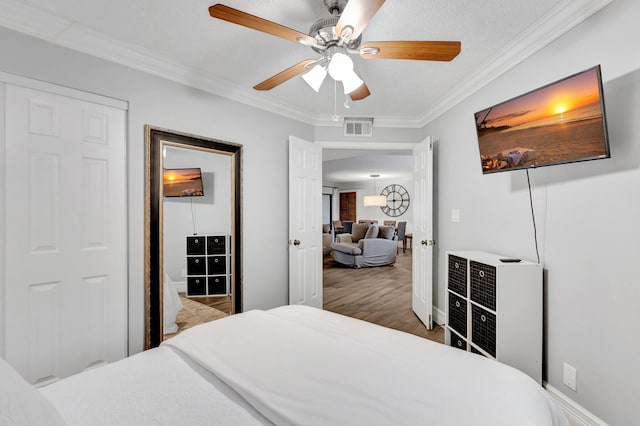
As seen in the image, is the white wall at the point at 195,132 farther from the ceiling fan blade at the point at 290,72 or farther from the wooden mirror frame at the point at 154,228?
the ceiling fan blade at the point at 290,72

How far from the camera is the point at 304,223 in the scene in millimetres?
3533

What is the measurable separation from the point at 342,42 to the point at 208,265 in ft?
7.14

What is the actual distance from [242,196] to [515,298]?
93.3 inches

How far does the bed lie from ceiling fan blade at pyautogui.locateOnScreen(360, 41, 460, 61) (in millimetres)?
1441

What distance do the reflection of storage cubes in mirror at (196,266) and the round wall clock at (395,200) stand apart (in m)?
8.26

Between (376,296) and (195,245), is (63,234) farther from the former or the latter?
(376,296)

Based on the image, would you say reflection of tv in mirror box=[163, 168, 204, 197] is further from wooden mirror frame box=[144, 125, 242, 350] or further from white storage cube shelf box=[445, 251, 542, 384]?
white storage cube shelf box=[445, 251, 542, 384]

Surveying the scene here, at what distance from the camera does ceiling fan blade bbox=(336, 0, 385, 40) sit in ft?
4.03

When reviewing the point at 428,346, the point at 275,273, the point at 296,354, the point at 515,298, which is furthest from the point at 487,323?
the point at 275,273

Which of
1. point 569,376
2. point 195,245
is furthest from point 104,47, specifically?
point 569,376

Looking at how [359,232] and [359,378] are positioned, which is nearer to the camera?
[359,378]

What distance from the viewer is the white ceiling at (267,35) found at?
175cm

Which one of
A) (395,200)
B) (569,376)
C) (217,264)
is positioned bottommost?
(569,376)

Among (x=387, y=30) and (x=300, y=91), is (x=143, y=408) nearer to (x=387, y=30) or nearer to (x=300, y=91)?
(x=387, y=30)
